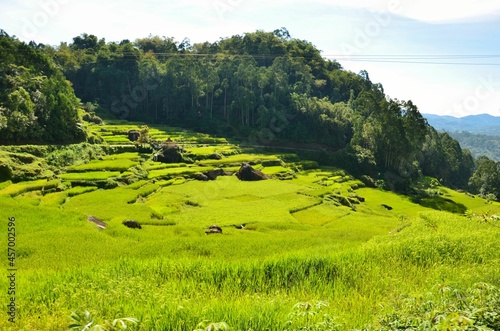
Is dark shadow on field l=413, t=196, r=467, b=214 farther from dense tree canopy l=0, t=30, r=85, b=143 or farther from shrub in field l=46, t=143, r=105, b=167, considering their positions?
dense tree canopy l=0, t=30, r=85, b=143

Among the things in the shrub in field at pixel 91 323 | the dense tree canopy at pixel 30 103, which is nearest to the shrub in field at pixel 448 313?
the shrub in field at pixel 91 323

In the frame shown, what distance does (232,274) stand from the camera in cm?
963

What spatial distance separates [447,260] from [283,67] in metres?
84.7

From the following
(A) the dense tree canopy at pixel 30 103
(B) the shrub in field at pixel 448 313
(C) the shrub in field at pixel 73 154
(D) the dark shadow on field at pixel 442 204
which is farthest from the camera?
(D) the dark shadow on field at pixel 442 204

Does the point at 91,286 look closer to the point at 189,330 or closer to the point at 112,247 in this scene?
the point at 189,330

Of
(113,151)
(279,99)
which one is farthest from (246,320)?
(279,99)

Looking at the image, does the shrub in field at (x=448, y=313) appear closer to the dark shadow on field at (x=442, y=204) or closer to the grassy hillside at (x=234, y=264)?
the grassy hillside at (x=234, y=264)

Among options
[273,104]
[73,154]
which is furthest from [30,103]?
[273,104]

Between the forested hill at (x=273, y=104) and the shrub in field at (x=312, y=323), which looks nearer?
the shrub in field at (x=312, y=323)

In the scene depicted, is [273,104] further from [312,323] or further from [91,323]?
[91,323]

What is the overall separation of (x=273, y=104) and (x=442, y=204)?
1463 inches

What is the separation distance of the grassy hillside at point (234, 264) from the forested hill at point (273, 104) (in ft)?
104

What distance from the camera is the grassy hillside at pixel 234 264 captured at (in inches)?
253

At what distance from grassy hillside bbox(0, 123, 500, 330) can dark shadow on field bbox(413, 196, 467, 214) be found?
1834 centimetres
